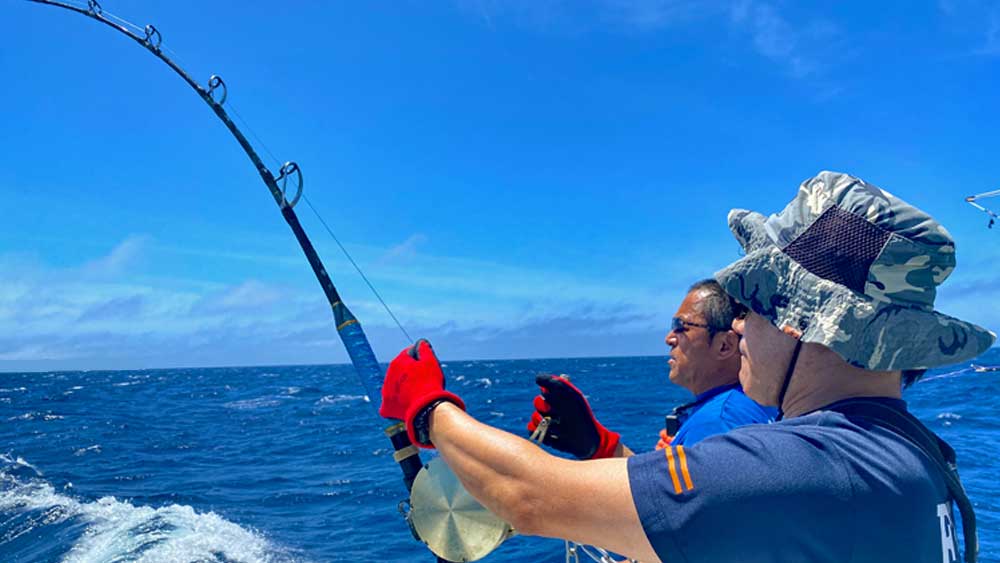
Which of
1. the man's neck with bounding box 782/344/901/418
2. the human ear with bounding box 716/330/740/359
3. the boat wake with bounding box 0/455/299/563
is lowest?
the boat wake with bounding box 0/455/299/563

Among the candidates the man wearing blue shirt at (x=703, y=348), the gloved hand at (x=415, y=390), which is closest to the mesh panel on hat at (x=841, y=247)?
the gloved hand at (x=415, y=390)

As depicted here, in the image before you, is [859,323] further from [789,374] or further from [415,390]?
[415,390]

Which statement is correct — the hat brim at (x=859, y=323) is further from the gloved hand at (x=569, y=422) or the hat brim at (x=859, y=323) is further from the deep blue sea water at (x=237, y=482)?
the deep blue sea water at (x=237, y=482)

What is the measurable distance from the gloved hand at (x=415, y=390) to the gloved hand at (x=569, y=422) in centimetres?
50

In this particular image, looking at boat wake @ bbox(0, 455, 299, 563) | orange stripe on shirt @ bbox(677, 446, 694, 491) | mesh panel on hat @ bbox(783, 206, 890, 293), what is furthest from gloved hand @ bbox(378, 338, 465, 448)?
boat wake @ bbox(0, 455, 299, 563)

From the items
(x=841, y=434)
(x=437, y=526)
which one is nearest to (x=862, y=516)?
(x=841, y=434)

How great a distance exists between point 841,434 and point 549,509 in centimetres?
57

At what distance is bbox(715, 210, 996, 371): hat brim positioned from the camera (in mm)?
1304

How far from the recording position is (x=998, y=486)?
980 cm

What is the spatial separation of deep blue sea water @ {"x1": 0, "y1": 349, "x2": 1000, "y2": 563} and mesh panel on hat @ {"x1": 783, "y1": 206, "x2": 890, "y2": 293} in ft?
24.1

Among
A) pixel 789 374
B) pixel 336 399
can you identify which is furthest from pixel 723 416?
pixel 336 399

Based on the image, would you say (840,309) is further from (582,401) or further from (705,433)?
(705,433)

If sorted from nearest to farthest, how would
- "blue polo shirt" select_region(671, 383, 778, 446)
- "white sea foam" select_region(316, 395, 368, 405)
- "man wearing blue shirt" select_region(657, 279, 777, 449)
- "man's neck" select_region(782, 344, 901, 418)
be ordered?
"man's neck" select_region(782, 344, 901, 418)
"blue polo shirt" select_region(671, 383, 778, 446)
"man wearing blue shirt" select_region(657, 279, 777, 449)
"white sea foam" select_region(316, 395, 368, 405)

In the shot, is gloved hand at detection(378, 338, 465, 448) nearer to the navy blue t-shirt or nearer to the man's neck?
the navy blue t-shirt
